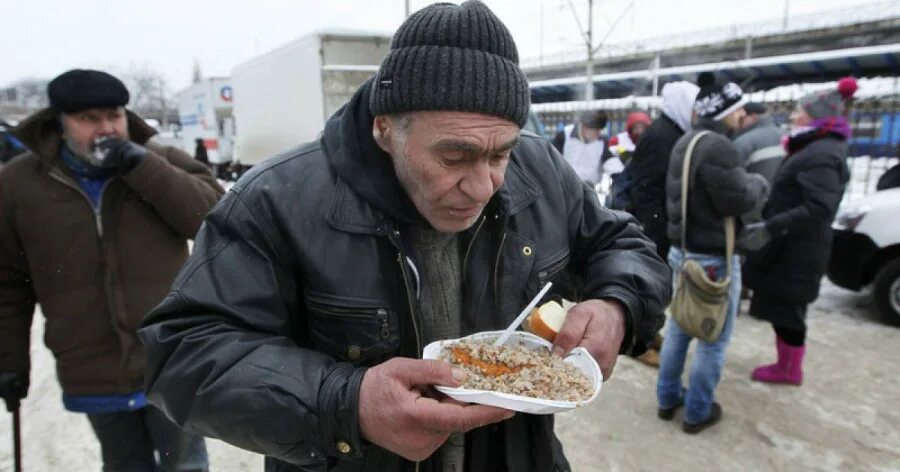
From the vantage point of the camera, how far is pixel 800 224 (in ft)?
12.6

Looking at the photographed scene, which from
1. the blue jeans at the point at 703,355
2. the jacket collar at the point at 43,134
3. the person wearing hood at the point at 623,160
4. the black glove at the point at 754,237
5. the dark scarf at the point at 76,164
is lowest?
the blue jeans at the point at 703,355

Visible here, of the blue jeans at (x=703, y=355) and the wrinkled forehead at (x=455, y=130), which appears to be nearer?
the wrinkled forehead at (x=455, y=130)

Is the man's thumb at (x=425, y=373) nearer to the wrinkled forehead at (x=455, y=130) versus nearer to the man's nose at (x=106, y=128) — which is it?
the wrinkled forehead at (x=455, y=130)

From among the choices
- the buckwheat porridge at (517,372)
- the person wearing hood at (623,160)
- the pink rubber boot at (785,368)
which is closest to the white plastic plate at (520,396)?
the buckwheat porridge at (517,372)

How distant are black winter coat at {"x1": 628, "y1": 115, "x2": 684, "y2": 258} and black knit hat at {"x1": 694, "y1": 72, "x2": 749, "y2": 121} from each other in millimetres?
686

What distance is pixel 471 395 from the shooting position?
3.51ft

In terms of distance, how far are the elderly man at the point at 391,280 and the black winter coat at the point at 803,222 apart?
9.27ft

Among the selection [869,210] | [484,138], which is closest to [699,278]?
[484,138]

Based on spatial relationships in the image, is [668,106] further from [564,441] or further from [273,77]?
[273,77]

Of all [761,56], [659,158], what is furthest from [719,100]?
[761,56]

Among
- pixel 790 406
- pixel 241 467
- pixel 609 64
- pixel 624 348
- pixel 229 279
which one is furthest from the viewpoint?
pixel 609 64

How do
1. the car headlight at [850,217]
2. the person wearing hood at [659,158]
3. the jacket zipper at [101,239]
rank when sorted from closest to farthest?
the jacket zipper at [101,239], the person wearing hood at [659,158], the car headlight at [850,217]

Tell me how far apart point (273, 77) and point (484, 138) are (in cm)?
1244

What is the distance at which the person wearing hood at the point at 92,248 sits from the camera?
224cm
